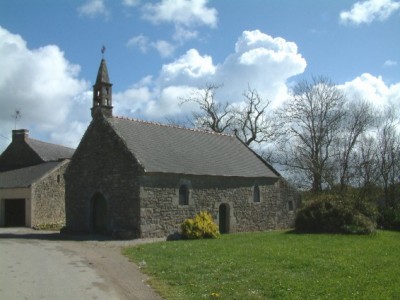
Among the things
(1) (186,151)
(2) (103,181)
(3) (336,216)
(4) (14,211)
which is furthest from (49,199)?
(3) (336,216)

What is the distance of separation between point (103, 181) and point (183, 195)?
4311 mm

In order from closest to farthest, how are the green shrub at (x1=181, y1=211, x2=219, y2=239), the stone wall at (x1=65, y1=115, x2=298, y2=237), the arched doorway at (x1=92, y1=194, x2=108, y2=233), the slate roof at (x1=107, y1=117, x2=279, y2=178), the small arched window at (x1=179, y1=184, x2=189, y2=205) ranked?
the green shrub at (x1=181, y1=211, x2=219, y2=239) → the stone wall at (x1=65, y1=115, x2=298, y2=237) → the slate roof at (x1=107, y1=117, x2=279, y2=178) → the small arched window at (x1=179, y1=184, x2=189, y2=205) → the arched doorway at (x1=92, y1=194, x2=108, y2=233)

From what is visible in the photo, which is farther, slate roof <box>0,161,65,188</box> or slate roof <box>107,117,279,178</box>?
slate roof <box>0,161,65,188</box>

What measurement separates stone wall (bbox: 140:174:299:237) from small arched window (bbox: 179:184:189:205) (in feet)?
0.63

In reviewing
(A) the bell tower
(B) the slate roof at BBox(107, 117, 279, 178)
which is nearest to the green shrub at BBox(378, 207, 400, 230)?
(B) the slate roof at BBox(107, 117, 279, 178)

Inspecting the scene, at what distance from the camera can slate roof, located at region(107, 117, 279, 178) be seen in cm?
2341

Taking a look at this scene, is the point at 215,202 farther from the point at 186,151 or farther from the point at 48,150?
the point at 48,150

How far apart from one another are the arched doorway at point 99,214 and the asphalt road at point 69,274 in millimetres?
6133

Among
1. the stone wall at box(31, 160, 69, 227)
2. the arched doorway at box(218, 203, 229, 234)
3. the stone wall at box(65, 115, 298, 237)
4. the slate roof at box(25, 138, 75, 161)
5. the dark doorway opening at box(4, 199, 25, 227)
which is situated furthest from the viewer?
the slate roof at box(25, 138, 75, 161)

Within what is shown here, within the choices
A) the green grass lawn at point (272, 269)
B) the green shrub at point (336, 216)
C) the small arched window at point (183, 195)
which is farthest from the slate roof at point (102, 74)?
the green shrub at point (336, 216)

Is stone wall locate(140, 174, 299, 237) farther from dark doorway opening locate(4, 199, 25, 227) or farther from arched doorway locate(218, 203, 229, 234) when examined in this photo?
dark doorway opening locate(4, 199, 25, 227)

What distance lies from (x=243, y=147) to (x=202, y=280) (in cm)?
2211

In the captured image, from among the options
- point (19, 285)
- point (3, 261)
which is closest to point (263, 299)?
point (19, 285)

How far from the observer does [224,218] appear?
2652 cm
